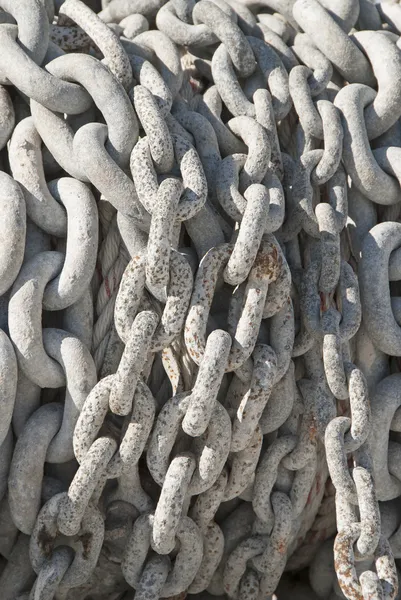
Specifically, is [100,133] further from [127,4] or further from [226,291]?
[127,4]

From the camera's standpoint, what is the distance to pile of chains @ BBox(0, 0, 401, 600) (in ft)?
5.90

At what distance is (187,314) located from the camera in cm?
179

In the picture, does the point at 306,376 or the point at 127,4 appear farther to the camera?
the point at 127,4

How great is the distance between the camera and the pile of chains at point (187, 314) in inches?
70.9

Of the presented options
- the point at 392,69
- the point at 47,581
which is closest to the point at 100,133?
the point at 392,69

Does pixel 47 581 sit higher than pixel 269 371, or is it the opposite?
pixel 269 371

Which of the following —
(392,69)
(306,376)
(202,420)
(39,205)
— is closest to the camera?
(202,420)

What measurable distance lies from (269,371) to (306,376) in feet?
0.72

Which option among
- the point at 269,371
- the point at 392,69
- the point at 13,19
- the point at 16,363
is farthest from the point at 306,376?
the point at 13,19

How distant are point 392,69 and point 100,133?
784 millimetres

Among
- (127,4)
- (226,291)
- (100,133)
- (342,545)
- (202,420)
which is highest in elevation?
(127,4)

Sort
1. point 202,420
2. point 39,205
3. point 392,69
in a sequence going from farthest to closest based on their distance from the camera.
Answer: point 392,69
point 39,205
point 202,420

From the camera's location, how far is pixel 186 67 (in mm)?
2217

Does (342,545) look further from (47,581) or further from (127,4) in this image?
(127,4)
